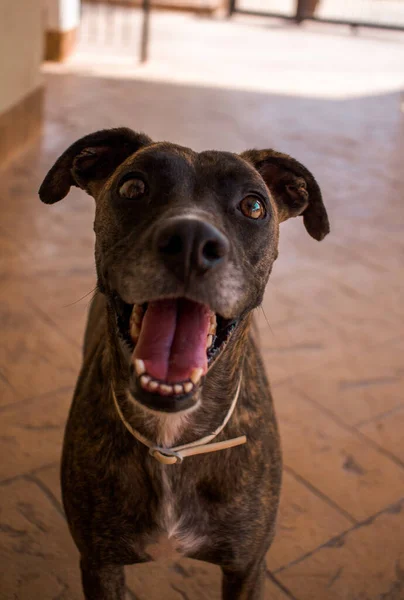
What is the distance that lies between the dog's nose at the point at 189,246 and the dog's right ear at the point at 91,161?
0.59 meters

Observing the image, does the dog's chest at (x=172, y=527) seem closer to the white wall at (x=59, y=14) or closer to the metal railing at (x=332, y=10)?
the white wall at (x=59, y=14)

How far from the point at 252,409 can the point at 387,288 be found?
8.53 ft

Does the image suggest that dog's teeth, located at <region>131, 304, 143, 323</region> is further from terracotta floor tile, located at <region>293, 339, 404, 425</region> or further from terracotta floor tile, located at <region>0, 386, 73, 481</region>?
terracotta floor tile, located at <region>293, 339, 404, 425</region>

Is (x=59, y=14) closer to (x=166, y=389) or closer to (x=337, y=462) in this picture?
(x=337, y=462)

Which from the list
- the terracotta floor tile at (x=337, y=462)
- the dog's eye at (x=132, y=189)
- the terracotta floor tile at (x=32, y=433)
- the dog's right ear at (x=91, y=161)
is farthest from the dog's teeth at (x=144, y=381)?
the terracotta floor tile at (x=337, y=462)

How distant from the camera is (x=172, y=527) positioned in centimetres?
189

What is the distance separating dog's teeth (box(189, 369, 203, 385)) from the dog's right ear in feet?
2.40

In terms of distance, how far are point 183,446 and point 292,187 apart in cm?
85

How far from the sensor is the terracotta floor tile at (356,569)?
247cm

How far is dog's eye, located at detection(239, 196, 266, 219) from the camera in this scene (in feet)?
6.17

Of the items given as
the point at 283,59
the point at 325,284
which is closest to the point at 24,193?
the point at 325,284

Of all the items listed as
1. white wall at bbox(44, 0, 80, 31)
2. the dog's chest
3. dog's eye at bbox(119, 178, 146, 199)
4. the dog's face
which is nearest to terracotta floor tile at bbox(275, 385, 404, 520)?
the dog's chest

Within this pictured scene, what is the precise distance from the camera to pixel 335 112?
26.6 ft

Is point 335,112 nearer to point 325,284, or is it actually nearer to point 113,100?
point 113,100
